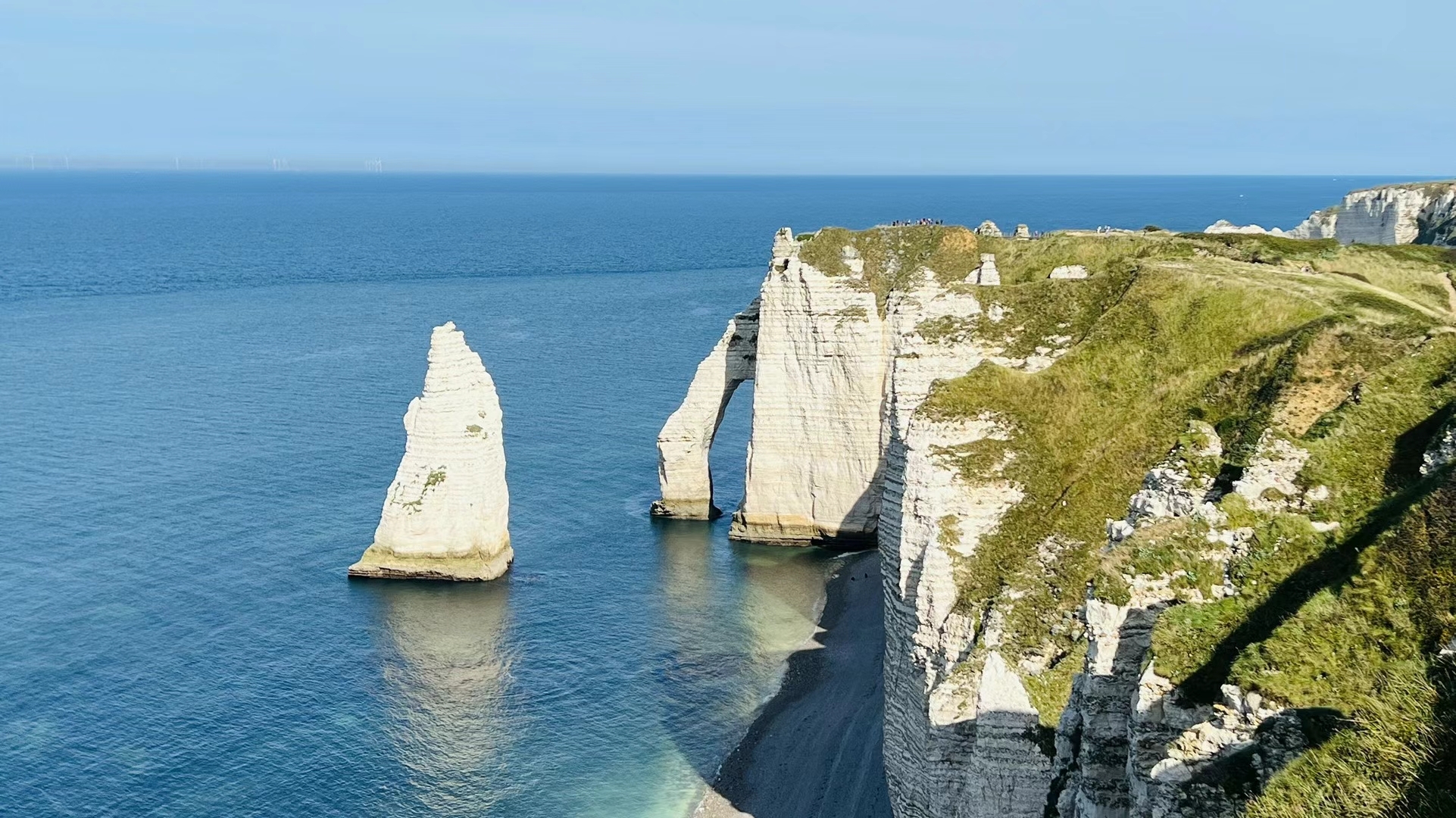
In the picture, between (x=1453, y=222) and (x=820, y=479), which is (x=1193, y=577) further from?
(x=1453, y=222)

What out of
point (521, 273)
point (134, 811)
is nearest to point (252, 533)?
point (134, 811)

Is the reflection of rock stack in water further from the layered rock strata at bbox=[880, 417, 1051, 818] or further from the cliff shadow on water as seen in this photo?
the layered rock strata at bbox=[880, 417, 1051, 818]

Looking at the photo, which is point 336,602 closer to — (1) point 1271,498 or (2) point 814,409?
(2) point 814,409

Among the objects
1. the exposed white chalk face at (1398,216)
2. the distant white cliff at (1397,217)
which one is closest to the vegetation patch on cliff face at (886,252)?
the distant white cliff at (1397,217)

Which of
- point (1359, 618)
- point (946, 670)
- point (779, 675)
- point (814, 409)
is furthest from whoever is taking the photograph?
point (814, 409)

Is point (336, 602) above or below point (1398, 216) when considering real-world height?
below

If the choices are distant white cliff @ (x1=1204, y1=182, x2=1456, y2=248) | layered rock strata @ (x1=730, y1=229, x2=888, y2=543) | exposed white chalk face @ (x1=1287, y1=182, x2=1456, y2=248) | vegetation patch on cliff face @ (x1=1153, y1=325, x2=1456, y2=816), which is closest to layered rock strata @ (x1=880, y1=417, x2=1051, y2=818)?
vegetation patch on cliff face @ (x1=1153, y1=325, x2=1456, y2=816)

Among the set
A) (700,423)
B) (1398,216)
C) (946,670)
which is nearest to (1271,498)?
(946,670)
